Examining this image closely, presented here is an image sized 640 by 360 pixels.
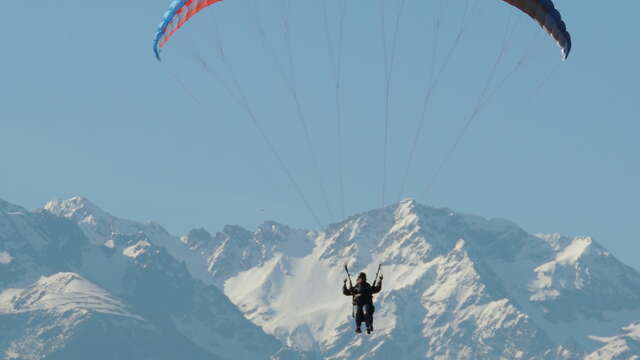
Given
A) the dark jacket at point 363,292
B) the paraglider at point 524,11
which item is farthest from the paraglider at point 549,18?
the dark jacket at point 363,292

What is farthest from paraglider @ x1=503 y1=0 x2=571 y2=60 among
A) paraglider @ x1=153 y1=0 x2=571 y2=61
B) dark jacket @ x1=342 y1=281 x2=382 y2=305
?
dark jacket @ x1=342 y1=281 x2=382 y2=305

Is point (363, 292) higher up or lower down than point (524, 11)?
lower down

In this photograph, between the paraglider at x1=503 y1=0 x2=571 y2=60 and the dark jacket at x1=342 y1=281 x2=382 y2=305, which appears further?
the dark jacket at x1=342 y1=281 x2=382 y2=305

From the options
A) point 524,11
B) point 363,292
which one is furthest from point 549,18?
point 363,292

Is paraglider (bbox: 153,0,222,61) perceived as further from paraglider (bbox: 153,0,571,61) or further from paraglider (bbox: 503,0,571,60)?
paraglider (bbox: 503,0,571,60)

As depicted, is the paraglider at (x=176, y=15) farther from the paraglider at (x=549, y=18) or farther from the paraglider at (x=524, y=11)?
the paraglider at (x=549, y=18)

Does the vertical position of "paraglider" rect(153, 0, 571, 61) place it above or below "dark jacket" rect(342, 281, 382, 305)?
above

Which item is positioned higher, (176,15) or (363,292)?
(176,15)

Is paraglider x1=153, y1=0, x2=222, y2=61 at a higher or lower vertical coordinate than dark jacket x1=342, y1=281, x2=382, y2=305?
higher

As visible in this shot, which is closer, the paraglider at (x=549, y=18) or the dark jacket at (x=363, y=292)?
the paraglider at (x=549, y=18)

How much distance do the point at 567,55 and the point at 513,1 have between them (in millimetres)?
2939

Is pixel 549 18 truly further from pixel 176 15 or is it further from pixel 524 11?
pixel 176 15

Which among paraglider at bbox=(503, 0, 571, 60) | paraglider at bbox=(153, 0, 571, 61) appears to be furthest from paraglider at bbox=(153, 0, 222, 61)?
paraglider at bbox=(503, 0, 571, 60)

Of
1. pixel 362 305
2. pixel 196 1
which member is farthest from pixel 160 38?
pixel 362 305
